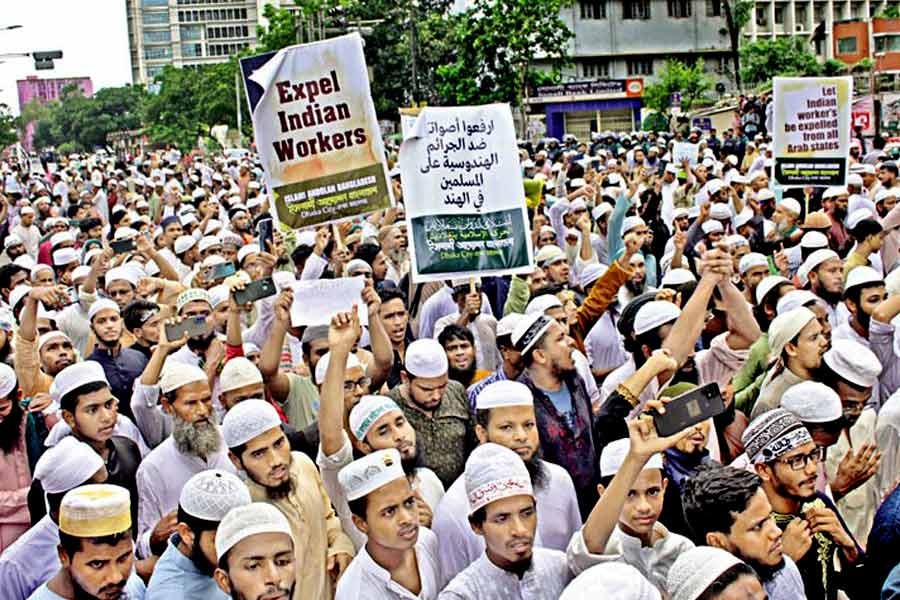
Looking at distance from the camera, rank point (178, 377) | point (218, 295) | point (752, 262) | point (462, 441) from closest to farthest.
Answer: point (178, 377)
point (462, 441)
point (218, 295)
point (752, 262)

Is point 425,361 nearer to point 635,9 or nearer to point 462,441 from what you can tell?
point 462,441

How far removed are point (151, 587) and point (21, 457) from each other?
2.06 m

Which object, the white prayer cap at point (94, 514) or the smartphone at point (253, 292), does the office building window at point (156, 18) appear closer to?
the smartphone at point (253, 292)

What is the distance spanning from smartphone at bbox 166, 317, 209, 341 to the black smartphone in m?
4.24

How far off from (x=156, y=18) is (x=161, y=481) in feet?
632

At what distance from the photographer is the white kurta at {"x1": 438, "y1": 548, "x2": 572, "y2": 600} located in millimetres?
4480

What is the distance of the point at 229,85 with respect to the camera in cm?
7394

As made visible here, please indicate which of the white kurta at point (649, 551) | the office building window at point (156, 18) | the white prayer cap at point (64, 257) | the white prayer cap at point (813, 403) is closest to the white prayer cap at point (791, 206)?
the white prayer cap at point (64, 257)

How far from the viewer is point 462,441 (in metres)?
6.20

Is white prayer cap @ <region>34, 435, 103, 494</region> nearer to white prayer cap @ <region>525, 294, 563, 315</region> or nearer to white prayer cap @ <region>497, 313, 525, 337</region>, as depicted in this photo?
white prayer cap @ <region>497, 313, 525, 337</region>

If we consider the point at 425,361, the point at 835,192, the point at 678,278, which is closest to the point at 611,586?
the point at 425,361

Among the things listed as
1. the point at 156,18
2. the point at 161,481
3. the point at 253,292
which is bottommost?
the point at 161,481

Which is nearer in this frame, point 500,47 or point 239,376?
point 239,376

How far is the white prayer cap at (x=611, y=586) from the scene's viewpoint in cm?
338
